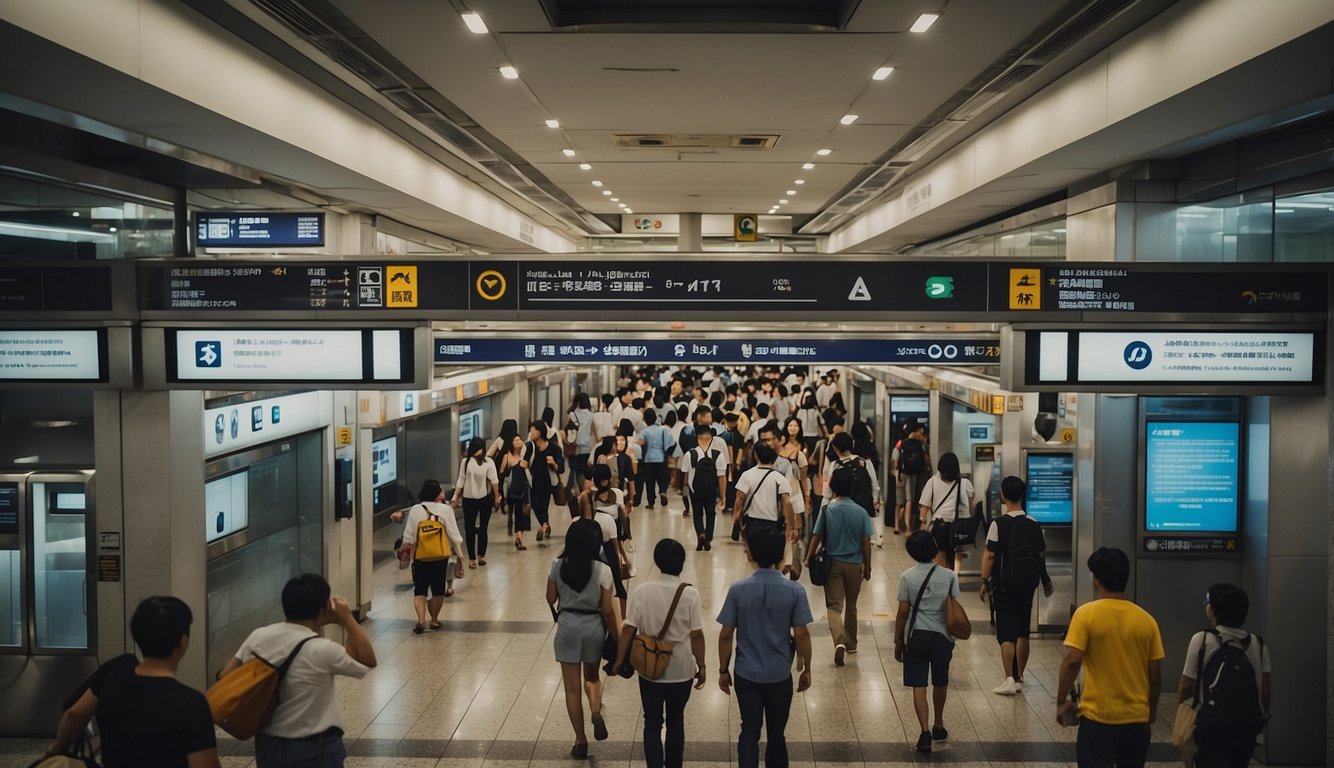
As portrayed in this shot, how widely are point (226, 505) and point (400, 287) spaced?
309 cm

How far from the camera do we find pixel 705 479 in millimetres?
12445

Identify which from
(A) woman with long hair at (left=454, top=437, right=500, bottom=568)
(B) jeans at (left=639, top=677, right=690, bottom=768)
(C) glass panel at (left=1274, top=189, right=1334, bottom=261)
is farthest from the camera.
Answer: (A) woman with long hair at (left=454, top=437, right=500, bottom=568)

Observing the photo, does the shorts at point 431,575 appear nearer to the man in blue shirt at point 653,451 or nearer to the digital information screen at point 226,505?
the digital information screen at point 226,505

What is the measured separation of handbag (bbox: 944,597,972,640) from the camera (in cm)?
619

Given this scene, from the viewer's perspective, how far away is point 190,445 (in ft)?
23.1

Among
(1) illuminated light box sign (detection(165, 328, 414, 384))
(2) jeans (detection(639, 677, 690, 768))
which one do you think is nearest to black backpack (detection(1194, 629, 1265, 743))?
(2) jeans (detection(639, 677, 690, 768))

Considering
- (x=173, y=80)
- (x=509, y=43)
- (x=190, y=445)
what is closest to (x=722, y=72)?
(x=509, y=43)

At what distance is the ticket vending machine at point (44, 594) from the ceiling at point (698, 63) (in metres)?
3.55

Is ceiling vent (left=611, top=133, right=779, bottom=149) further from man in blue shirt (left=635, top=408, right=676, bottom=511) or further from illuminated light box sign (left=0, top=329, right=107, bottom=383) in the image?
man in blue shirt (left=635, top=408, right=676, bottom=511)

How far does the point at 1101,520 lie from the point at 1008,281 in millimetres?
3044

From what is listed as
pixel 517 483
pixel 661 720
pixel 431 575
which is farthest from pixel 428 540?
pixel 661 720

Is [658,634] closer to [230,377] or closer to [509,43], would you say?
[230,377]

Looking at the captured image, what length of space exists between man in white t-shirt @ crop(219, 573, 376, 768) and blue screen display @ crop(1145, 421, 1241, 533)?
620cm

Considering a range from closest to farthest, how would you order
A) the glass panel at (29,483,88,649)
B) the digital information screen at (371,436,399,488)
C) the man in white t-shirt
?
the man in white t-shirt < the glass panel at (29,483,88,649) < the digital information screen at (371,436,399,488)
